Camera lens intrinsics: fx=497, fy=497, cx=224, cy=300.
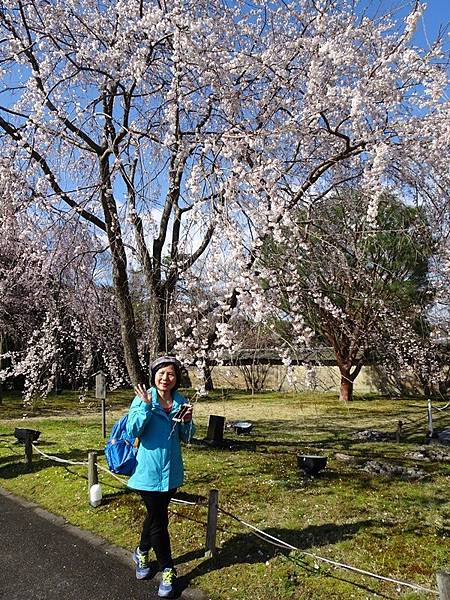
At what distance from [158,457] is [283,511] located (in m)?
1.76

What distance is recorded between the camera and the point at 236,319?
→ 443 centimetres

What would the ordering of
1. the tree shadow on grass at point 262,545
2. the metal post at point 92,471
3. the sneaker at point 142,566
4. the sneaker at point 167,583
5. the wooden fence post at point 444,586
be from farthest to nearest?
the metal post at point 92,471
the tree shadow on grass at point 262,545
the sneaker at point 142,566
the sneaker at point 167,583
the wooden fence post at point 444,586

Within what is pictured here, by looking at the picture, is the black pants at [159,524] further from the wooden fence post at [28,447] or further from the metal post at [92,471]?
the wooden fence post at [28,447]

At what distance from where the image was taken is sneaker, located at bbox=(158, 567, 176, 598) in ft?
10.0

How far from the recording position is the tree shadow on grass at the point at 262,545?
341 cm

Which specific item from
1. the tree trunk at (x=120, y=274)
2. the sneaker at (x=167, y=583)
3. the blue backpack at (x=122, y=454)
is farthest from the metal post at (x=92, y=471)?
the sneaker at (x=167, y=583)

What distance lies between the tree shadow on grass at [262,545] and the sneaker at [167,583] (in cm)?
12

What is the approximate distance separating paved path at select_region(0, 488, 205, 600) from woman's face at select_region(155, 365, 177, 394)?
127 cm

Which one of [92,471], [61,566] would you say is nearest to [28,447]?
[92,471]

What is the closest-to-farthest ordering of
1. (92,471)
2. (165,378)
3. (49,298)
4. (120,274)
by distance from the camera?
(165,378), (92,471), (120,274), (49,298)

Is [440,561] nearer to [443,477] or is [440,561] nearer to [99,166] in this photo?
[443,477]

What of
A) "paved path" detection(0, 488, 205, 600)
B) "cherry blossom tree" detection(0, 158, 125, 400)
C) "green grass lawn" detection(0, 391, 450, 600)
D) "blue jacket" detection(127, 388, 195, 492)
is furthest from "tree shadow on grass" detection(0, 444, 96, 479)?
"blue jacket" detection(127, 388, 195, 492)

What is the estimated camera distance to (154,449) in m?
3.22

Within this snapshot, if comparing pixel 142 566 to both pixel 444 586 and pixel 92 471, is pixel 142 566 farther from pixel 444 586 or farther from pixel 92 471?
pixel 444 586
